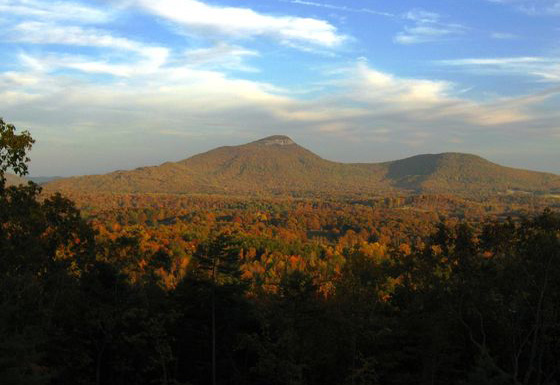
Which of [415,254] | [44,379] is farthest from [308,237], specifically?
[44,379]

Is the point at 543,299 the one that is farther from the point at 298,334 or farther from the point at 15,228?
the point at 15,228

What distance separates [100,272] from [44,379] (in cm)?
821

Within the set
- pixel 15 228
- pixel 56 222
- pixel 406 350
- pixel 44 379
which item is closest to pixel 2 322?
pixel 44 379

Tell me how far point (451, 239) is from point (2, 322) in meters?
18.5

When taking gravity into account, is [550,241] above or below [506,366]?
above

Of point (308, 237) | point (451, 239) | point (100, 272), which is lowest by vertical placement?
point (308, 237)

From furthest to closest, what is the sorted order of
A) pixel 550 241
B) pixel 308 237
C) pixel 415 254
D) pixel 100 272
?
pixel 308 237, pixel 415 254, pixel 100 272, pixel 550 241

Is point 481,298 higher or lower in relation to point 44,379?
higher

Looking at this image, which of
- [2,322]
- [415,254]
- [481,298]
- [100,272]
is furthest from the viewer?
[415,254]

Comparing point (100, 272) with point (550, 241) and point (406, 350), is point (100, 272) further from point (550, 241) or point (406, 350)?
point (550, 241)

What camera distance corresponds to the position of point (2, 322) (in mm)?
15070

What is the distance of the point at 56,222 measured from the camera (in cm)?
2092

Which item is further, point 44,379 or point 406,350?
point 406,350

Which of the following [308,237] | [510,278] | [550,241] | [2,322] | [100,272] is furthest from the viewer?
[308,237]
